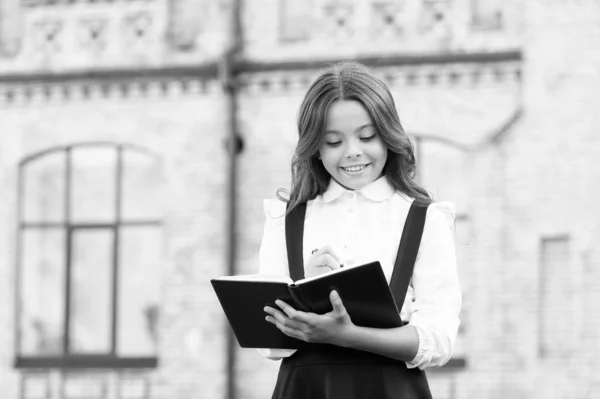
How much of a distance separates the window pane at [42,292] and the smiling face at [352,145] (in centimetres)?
918

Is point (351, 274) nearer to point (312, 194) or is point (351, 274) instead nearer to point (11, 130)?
point (312, 194)

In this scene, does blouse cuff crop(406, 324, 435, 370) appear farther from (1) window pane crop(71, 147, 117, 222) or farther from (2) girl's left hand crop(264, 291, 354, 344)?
(1) window pane crop(71, 147, 117, 222)

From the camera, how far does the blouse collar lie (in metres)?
3.30

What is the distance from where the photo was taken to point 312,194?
133 inches

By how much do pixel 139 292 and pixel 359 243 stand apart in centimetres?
889

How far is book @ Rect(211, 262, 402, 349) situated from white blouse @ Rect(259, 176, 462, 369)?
8 cm

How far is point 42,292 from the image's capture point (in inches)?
479

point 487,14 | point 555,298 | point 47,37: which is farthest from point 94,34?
point 555,298

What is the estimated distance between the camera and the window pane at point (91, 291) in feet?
39.4

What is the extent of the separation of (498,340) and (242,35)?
12.6 feet

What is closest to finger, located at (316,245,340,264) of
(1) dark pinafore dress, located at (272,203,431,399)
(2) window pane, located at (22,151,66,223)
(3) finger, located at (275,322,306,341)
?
(1) dark pinafore dress, located at (272,203,431,399)

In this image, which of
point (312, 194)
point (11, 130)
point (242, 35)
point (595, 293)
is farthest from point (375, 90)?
point (11, 130)

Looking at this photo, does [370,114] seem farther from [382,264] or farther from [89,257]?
[89,257]

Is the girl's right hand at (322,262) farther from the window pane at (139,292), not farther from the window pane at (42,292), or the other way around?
the window pane at (42,292)
